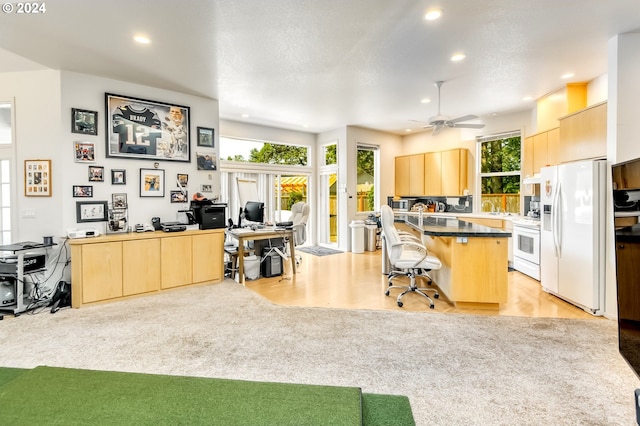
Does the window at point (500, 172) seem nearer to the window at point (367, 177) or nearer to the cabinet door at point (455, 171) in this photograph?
the cabinet door at point (455, 171)

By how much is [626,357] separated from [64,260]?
531 centimetres

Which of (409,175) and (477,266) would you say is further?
(409,175)

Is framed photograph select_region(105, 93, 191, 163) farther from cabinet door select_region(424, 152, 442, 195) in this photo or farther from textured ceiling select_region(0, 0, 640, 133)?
cabinet door select_region(424, 152, 442, 195)

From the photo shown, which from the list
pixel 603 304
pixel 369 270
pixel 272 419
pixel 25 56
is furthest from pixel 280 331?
pixel 25 56

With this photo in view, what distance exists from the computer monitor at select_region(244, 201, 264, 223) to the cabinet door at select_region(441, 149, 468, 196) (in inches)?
175

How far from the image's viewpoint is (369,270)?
5520 mm

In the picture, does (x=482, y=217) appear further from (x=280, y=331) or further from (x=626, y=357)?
(x=626, y=357)

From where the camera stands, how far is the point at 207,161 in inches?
202

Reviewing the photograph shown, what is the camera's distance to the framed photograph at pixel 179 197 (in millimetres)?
4816

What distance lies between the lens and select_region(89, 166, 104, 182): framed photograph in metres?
4.12

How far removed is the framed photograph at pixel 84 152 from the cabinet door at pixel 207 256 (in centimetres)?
169

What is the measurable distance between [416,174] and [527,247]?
349cm

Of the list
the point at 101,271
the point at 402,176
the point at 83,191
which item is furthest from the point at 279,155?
the point at 101,271

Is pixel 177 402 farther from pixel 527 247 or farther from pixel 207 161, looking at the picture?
pixel 527 247
